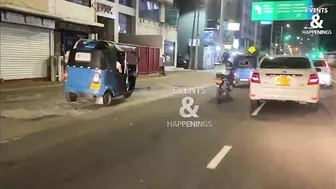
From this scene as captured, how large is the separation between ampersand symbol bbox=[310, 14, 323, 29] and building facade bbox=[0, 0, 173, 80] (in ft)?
40.4

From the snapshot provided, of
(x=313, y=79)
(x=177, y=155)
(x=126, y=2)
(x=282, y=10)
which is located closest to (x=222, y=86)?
(x=313, y=79)

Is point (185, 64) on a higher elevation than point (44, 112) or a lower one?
higher

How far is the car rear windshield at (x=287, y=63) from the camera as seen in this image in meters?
11.3

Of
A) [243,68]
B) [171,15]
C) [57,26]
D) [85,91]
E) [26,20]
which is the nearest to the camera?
[85,91]

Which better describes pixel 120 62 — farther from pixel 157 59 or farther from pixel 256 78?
pixel 157 59

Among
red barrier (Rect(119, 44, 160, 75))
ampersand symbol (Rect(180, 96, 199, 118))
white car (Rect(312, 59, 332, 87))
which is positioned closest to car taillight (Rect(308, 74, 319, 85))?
ampersand symbol (Rect(180, 96, 199, 118))

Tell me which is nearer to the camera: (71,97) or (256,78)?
(256,78)

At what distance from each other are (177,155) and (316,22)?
27.4 metres

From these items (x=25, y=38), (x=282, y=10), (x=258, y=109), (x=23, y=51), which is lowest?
(x=258, y=109)

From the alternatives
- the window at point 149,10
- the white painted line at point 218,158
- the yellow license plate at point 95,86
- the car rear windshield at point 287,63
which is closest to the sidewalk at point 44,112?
the yellow license plate at point 95,86

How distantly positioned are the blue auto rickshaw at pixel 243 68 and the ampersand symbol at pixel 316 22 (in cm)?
1130

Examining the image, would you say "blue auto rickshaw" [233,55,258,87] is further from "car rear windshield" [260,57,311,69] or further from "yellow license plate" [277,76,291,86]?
"yellow license plate" [277,76,291,86]

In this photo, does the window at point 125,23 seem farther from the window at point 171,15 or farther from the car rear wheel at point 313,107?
the car rear wheel at point 313,107

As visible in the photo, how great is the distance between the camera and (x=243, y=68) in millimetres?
20312
